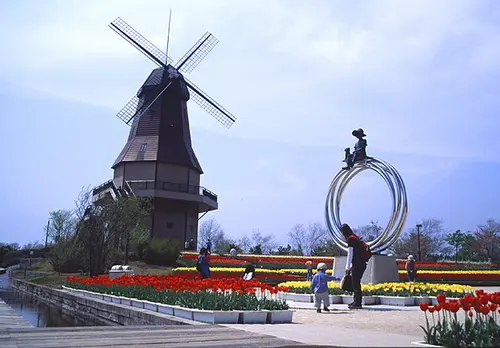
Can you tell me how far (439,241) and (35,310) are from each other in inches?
2229

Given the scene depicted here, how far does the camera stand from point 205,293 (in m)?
10.0

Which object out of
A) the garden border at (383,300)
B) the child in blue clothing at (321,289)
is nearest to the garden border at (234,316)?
the child in blue clothing at (321,289)

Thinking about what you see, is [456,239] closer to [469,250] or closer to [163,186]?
[469,250]

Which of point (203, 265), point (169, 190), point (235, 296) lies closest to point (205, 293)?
point (235, 296)

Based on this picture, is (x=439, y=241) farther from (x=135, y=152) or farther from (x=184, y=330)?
(x=184, y=330)

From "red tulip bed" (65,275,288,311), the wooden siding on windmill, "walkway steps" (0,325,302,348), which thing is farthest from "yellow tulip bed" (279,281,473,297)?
the wooden siding on windmill

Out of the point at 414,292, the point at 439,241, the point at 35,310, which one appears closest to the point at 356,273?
the point at 414,292

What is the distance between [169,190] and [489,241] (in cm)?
4008

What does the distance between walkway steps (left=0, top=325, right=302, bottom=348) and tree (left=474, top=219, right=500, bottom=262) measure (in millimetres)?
57079

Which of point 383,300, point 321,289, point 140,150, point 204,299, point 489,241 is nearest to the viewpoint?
point 204,299

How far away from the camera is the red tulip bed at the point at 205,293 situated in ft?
30.3

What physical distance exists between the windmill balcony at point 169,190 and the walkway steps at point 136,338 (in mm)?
33045

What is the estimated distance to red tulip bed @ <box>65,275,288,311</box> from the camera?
923 cm

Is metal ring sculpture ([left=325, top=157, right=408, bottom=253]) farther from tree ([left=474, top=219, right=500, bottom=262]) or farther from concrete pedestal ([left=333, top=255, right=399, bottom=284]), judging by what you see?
tree ([left=474, top=219, right=500, bottom=262])
